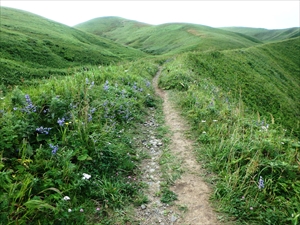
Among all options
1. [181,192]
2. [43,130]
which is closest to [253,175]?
[181,192]

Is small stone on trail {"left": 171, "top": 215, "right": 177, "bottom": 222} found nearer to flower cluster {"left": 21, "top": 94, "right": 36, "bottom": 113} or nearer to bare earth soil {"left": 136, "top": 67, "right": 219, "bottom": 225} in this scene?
bare earth soil {"left": 136, "top": 67, "right": 219, "bottom": 225}

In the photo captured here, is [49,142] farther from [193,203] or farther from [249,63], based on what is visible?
[249,63]

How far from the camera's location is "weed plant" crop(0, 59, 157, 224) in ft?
12.3

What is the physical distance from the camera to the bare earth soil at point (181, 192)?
14.6ft

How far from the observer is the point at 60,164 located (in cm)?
459

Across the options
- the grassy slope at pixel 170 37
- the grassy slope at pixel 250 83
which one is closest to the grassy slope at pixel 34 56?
the grassy slope at pixel 250 83

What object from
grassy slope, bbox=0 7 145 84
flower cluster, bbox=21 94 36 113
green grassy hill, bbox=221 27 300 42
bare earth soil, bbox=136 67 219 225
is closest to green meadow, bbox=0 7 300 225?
flower cluster, bbox=21 94 36 113

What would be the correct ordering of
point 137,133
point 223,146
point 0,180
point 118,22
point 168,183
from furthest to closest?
1. point 118,22
2. point 137,133
3. point 223,146
4. point 168,183
5. point 0,180

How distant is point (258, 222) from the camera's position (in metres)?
4.36

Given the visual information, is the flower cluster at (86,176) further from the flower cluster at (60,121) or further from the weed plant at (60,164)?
the flower cluster at (60,121)

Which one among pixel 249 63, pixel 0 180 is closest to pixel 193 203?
pixel 0 180

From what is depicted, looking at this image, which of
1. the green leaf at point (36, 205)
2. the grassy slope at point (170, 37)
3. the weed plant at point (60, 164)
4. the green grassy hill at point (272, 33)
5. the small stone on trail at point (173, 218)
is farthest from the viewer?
the green grassy hill at point (272, 33)

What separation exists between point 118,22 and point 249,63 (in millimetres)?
116820

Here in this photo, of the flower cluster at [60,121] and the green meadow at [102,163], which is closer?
the green meadow at [102,163]
